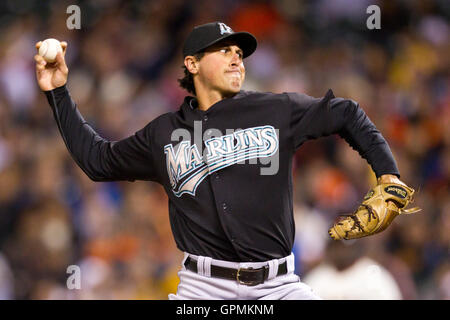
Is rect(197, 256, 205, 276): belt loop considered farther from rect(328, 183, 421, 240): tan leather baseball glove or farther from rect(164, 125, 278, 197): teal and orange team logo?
rect(328, 183, 421, 240): tan leather baseball glove

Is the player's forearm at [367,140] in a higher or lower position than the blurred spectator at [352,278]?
higher

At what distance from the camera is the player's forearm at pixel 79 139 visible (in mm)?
2697

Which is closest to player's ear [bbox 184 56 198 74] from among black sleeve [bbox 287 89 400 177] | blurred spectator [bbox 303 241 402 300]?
black sleeve [bbox 287 89 400 177]

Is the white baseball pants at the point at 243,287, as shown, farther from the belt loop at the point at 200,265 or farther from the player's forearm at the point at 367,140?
the player's forearm at the point at 367,140

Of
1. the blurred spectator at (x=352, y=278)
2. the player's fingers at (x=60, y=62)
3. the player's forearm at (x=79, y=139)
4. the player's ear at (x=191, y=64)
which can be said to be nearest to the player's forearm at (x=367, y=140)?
the player's ear at (x=191, y=64)

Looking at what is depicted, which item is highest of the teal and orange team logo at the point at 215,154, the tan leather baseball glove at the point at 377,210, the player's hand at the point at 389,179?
the teal and orange team logo at the point at 215,154

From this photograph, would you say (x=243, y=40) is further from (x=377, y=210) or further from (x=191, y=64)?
(x=377, y=210)

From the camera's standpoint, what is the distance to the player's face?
2594mm

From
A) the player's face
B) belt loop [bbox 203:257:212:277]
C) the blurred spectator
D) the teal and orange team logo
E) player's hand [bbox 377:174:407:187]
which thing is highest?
the player's face

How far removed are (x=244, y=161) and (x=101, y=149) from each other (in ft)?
2.34

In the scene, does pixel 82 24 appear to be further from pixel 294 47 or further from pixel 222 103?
pixel 222 103

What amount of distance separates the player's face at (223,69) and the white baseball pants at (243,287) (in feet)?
2.50

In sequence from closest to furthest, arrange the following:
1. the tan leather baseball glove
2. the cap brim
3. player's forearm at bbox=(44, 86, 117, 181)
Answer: the tan leather baseball glove < the cap brim < player's forearm at bbox=(44, 86, 117, 181)
